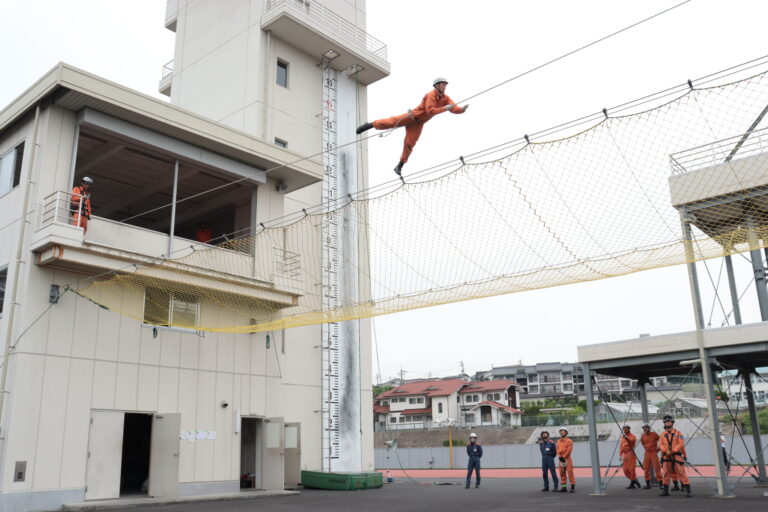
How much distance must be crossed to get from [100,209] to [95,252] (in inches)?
365

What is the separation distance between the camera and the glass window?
2317 cm

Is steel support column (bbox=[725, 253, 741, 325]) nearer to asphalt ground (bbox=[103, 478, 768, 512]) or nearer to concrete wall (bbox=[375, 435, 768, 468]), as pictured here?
asphalt ground (bbox=[103, 478, 768, 512])

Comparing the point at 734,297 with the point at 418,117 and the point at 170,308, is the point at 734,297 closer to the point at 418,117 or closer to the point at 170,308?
the point at 418,117

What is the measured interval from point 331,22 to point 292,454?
1666cm

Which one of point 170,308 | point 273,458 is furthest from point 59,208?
point 273,458

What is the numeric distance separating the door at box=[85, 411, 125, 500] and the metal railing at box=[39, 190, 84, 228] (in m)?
4.09

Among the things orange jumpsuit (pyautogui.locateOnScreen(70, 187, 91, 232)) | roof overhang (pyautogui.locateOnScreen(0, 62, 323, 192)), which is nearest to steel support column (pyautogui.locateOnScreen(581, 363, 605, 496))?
roof overhang (pyautogui.locateOnScreen(0, 62, 323, 192))

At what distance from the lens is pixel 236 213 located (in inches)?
741

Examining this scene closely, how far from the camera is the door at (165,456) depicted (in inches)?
535

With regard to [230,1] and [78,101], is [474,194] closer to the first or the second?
[78,101]

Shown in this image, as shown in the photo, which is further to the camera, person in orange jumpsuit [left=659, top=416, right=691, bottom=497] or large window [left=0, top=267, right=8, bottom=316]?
person in orange jumpsuit [left=659, top=416, right=691, bottom=497]

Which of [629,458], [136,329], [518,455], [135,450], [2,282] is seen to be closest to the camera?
[2,282]

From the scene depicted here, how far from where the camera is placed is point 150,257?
546 inches

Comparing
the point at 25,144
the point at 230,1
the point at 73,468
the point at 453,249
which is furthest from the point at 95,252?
the point at 230,1
